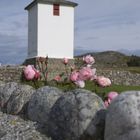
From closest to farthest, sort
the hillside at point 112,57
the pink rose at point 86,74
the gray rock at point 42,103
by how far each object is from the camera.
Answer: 1. the pink rose at point 86,74
2. the gray rock at point 42,103
3. the hillside at point 112,57

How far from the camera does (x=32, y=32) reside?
92.7ft

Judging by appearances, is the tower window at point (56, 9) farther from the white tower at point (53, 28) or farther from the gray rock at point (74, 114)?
the gray rock at point (74, 114)

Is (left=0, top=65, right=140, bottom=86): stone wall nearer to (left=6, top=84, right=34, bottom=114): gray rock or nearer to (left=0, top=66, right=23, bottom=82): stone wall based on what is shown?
(left=0, top=66, right=23, bottom=82): stone wall

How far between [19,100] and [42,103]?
1.44 metres

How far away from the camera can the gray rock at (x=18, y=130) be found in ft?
23.2

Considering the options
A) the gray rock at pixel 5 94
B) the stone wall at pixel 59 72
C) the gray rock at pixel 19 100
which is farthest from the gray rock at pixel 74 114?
the stone wall at pixel 59 72

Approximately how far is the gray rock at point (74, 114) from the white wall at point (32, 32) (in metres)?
20.6

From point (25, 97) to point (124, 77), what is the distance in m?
20.3

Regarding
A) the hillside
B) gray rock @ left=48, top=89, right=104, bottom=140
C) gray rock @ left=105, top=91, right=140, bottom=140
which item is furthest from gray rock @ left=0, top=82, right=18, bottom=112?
the hillside

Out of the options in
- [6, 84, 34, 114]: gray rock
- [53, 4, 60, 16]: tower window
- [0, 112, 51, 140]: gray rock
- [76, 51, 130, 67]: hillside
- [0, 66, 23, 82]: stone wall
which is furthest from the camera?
[76, 51, 130, 67]: hillside

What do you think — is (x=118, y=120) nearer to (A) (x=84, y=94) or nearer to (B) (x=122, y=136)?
(B) (x=122, y=136)

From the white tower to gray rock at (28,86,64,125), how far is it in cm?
1899

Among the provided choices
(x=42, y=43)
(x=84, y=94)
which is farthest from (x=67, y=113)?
(x=42, y=43)

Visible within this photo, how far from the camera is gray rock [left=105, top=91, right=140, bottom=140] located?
5.46 meters
